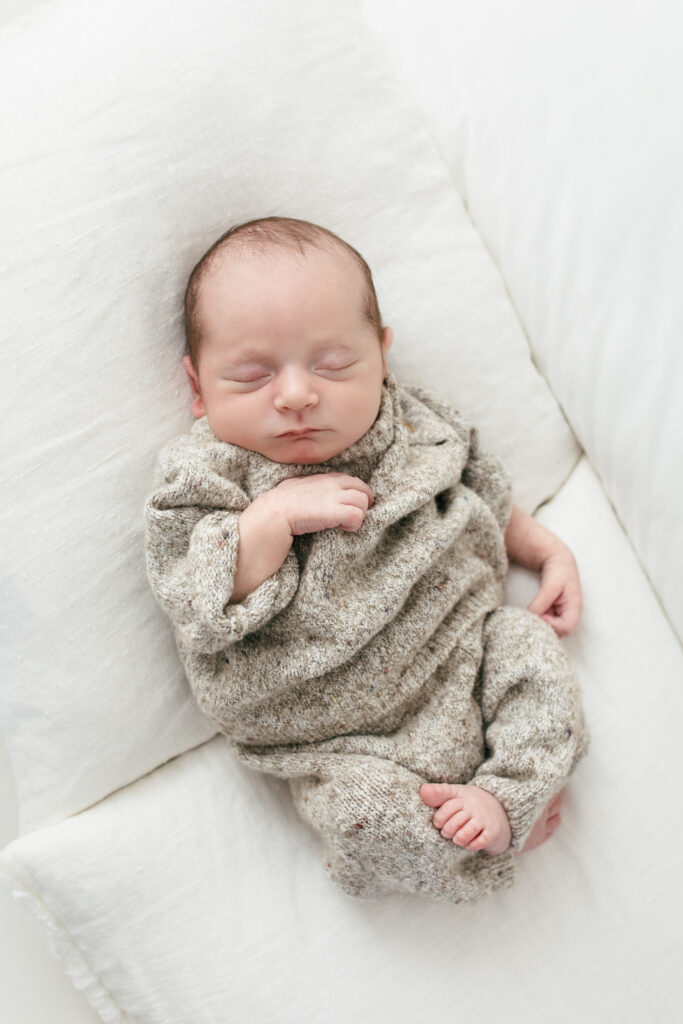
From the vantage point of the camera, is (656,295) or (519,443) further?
(519,443)

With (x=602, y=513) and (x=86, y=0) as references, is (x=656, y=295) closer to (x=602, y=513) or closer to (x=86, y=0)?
(x=602, y=513)

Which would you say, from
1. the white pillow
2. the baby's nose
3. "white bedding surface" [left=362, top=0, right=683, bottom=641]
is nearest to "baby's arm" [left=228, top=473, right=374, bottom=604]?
the baby's nose

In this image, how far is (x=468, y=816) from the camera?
43.0 inches

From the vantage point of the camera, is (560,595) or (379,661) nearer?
(379,661)

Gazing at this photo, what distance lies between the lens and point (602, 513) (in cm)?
140

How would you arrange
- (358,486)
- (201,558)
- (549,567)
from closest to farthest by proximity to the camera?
(201,558), (358,486), (549,567)

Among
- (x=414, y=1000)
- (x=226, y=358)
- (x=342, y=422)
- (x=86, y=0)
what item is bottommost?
(x=414, y=1000)

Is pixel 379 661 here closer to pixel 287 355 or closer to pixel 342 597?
pixel 342 597

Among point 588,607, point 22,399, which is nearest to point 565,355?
point 588,607

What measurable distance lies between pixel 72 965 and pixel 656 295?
3.93 ft

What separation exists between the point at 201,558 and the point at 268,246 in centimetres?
41

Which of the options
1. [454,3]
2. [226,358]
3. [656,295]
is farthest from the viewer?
[454,3]

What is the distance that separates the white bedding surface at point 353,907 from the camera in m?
1.17

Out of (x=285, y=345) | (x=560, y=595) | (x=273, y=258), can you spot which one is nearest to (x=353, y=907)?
(x=560, y=595)
